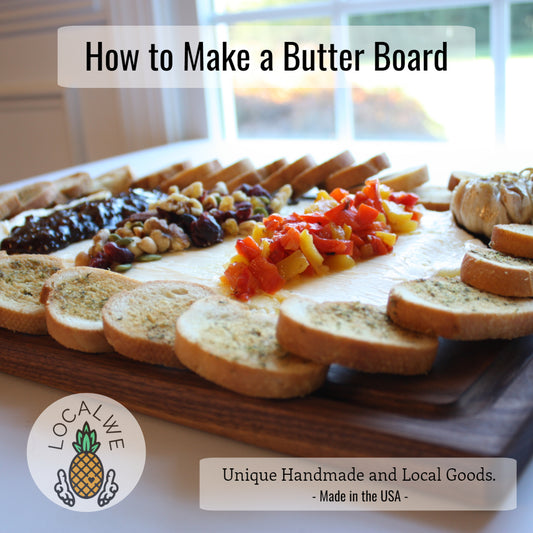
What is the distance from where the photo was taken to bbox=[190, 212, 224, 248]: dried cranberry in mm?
2496

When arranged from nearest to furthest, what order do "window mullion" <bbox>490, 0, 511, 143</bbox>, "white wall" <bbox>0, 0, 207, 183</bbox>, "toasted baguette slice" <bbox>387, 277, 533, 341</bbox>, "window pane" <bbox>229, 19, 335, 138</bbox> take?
"toasted baguette slice" <bbox>387, 277, 533, 341</bbox>
"window mullion" <bbox>490, 0, 511, 143</bbox>
"window pane" <bbox>229, 19, 335, 138</bbox>
"white wall" <bbox>0, 0, 207, 183</bbox>

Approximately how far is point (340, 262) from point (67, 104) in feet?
15.9

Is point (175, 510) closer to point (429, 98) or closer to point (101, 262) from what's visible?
point (101, 262)

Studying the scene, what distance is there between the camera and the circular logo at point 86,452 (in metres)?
1.25

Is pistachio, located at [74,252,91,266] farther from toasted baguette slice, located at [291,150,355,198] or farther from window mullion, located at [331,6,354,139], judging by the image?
window mullion, located at [331,6,354,139]

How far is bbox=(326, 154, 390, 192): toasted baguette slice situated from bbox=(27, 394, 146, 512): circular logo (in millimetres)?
1897

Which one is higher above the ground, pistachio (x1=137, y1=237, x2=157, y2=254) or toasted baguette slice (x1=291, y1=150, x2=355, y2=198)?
toasted baguette slice (x1=291, y1=150, x2=355, y2=198)

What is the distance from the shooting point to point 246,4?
5.38 m

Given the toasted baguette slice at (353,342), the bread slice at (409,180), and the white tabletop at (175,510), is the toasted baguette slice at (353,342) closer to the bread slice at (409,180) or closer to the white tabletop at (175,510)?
the white tabletop at (175,510)

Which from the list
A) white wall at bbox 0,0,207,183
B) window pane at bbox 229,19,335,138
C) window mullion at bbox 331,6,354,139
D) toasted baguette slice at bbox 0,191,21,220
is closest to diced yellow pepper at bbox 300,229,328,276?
toasted baguette slice at bbox 0,191,21,220

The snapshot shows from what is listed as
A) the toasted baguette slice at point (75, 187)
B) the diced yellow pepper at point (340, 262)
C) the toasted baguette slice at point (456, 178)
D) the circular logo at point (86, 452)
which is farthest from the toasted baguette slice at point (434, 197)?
the circular logo at point (86, 452)

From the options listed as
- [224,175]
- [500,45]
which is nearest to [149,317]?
[224,175]

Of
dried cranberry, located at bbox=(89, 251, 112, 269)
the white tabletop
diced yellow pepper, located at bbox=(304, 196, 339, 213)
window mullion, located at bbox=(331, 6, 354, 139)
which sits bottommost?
the white tabletop

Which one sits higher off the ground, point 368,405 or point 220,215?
point 220,215
